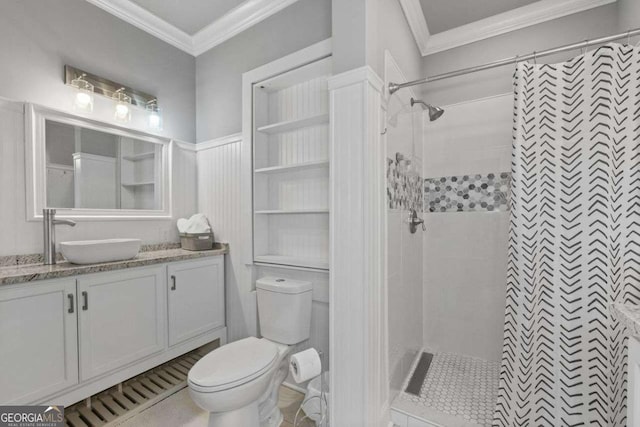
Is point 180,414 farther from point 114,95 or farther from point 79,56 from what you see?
point 79,56

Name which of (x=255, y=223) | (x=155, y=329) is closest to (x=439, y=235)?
(x=255, y=223)

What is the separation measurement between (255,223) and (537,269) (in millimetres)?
1758

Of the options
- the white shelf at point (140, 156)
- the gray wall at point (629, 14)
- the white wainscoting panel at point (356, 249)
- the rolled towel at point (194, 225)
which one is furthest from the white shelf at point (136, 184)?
the gray wall at point (629, 14)

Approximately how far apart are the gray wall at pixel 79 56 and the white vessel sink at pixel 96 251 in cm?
93

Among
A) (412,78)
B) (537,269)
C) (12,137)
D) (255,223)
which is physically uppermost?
(412,78)

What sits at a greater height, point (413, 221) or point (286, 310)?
point (413, 221)

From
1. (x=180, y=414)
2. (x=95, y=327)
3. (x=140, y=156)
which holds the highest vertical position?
(x=140, y=156)

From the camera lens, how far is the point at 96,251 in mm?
1719

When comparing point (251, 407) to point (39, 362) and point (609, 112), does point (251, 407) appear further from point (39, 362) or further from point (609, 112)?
point (609, 112)

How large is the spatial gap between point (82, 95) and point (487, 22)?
2889mm

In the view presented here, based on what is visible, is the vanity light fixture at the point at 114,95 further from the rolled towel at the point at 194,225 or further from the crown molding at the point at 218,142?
the rolled towel at the point at 194,225

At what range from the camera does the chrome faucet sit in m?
1.74

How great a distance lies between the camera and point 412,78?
213 cm

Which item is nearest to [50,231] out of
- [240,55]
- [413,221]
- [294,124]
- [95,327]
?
[95,327]
